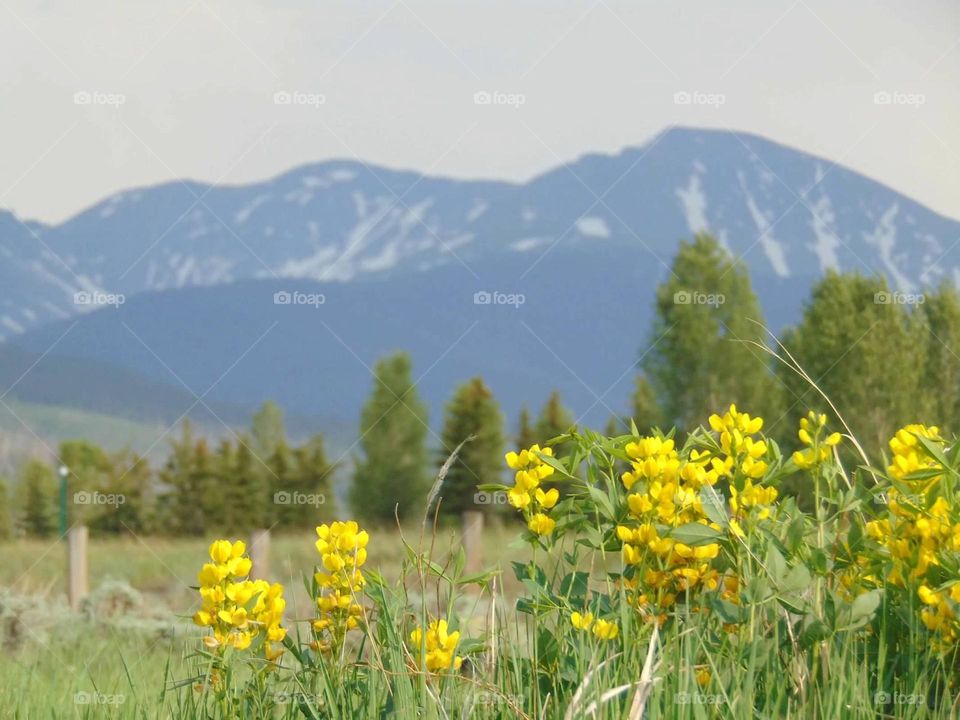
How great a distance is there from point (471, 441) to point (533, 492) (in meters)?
7.73

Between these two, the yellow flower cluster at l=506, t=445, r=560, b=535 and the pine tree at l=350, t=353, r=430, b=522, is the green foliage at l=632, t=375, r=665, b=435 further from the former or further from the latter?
the yellow flower cluster at l=506, t=445, r=560, b=535

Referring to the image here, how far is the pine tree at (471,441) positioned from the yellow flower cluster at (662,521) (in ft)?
25.0

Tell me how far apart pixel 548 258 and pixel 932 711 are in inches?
402

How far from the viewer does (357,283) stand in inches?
523

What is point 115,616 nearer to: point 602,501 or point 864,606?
point 602,501

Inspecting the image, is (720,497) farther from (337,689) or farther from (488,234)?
(488,234)

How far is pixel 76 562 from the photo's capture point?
836 cm

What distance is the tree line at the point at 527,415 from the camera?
9.62m

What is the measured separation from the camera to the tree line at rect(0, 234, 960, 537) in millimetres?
9617

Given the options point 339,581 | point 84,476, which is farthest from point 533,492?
point 84,476

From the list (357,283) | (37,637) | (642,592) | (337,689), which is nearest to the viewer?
(337,689)

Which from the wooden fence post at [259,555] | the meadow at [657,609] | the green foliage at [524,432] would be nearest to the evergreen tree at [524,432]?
the green foliage at [524,432]

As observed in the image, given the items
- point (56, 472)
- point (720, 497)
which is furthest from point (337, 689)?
point (56, 472)

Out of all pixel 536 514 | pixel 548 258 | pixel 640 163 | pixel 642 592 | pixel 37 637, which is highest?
pixel 640 163
